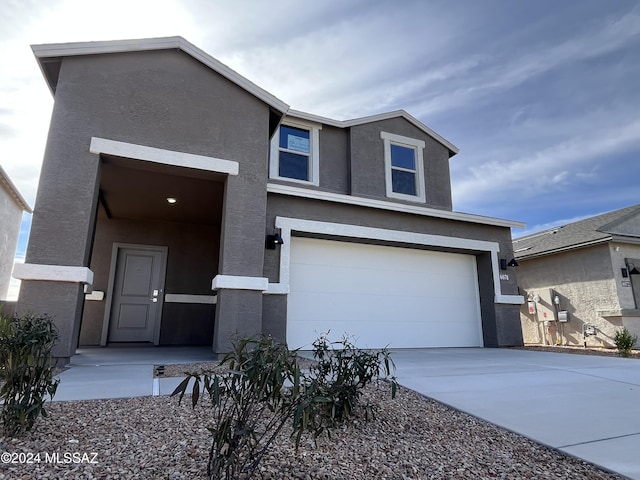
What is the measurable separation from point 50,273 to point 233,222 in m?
2.50

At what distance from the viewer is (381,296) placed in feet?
24.9

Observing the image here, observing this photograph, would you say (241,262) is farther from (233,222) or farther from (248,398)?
(248,398)

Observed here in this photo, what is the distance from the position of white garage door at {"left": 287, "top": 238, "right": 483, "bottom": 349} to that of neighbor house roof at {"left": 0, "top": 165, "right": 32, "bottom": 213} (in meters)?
8.04

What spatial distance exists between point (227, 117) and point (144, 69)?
4.83 ft

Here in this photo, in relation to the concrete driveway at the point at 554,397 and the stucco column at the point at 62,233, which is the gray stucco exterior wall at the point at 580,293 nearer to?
the concrete driveway at the point at 554,397

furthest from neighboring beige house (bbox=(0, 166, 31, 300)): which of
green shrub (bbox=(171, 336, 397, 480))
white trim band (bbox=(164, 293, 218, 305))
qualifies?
green shrub (bbox=(171, 336, 397, 480))

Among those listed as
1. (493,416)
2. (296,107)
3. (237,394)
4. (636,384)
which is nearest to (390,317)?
(636,384)

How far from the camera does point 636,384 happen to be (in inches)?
156

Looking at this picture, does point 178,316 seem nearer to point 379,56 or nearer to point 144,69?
point 144,69

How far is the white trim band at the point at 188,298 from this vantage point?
8.54 meters

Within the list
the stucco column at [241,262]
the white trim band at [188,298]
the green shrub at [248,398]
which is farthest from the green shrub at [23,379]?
the white trim band at [188,298]

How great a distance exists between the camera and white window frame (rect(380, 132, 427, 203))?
9.26 meters

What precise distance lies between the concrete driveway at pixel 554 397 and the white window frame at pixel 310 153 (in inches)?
189

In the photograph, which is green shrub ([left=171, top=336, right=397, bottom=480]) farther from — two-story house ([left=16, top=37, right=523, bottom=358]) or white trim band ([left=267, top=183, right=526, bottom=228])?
white trim band ([left=267, top=183, right=526, bottom=228])
